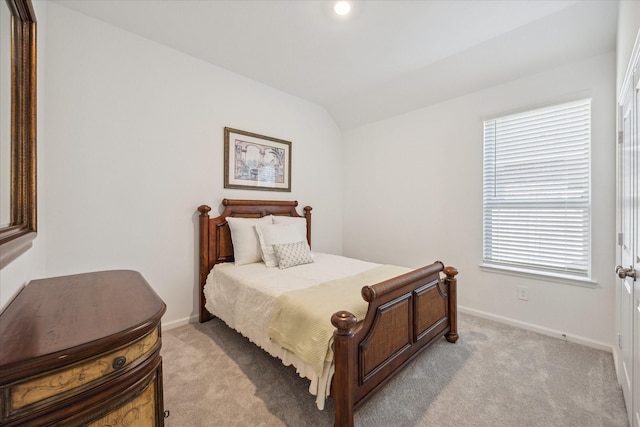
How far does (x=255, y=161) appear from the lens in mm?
3318

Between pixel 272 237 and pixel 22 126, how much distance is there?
1879 millimetres

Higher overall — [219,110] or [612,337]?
[219,110]

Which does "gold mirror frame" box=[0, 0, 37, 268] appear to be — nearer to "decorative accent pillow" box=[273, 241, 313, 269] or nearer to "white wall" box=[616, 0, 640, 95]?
"decorative accent pillow" box=[273, 241, 313, 269]

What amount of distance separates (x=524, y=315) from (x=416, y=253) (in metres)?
1.23

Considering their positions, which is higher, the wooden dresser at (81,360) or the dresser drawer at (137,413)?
the wooden dresser at (81,360)

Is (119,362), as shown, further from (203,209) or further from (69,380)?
(203,209)

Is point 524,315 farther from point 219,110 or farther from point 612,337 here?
point 219,110

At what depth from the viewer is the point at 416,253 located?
3.50 metres

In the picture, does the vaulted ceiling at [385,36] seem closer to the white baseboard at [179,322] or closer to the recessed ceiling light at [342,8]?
the recessed ceiling light at [342,8]

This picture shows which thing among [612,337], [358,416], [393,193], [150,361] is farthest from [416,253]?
[150,361]

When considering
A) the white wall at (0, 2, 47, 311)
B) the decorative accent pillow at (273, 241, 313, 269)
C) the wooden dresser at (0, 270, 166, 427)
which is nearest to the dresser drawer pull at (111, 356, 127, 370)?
the wooden dresser at (0, 270, 166, 427)

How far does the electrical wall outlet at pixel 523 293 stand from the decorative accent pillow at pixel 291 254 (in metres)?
2.10

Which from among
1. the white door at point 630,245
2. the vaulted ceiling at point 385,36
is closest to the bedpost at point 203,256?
the vaulted ceiling at point 385,36

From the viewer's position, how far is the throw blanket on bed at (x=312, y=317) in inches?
57.5
